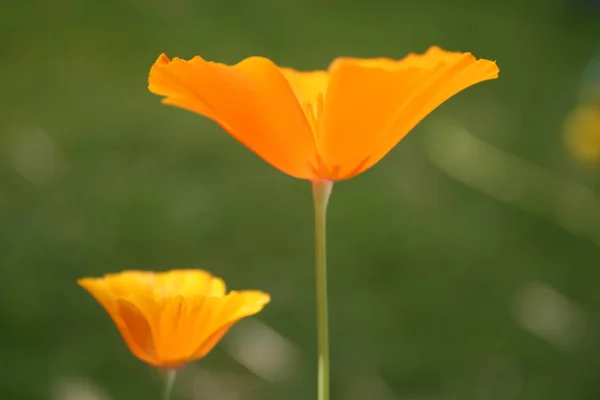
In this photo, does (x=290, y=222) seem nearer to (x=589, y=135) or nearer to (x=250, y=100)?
(x=589, y=135)

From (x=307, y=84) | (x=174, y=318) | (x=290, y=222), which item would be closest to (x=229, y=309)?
(x=174, y=318)

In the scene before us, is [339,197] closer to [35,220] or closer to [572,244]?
[572,244]

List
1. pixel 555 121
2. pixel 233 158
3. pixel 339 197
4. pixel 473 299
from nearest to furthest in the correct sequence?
pixel 473 299 < pixel 339 197 < pixel 233 158 < pixel 555 121

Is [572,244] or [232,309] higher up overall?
[572,244]

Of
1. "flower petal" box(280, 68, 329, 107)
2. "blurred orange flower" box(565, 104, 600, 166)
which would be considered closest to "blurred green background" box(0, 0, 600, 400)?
"blurred orange flower" box(565, 104, 600, 166)

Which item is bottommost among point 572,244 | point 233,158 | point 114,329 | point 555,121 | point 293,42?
point 114,329

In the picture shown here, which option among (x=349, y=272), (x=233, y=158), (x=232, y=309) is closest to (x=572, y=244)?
(x=349, y=272)

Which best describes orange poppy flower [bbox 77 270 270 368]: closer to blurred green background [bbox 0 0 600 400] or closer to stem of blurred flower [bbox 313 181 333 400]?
stem of blurred flower [bbox 313 181 333 400]

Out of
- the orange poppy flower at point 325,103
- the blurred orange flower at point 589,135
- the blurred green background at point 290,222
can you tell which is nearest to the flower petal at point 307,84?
the orange poppy flower at point 325,103
